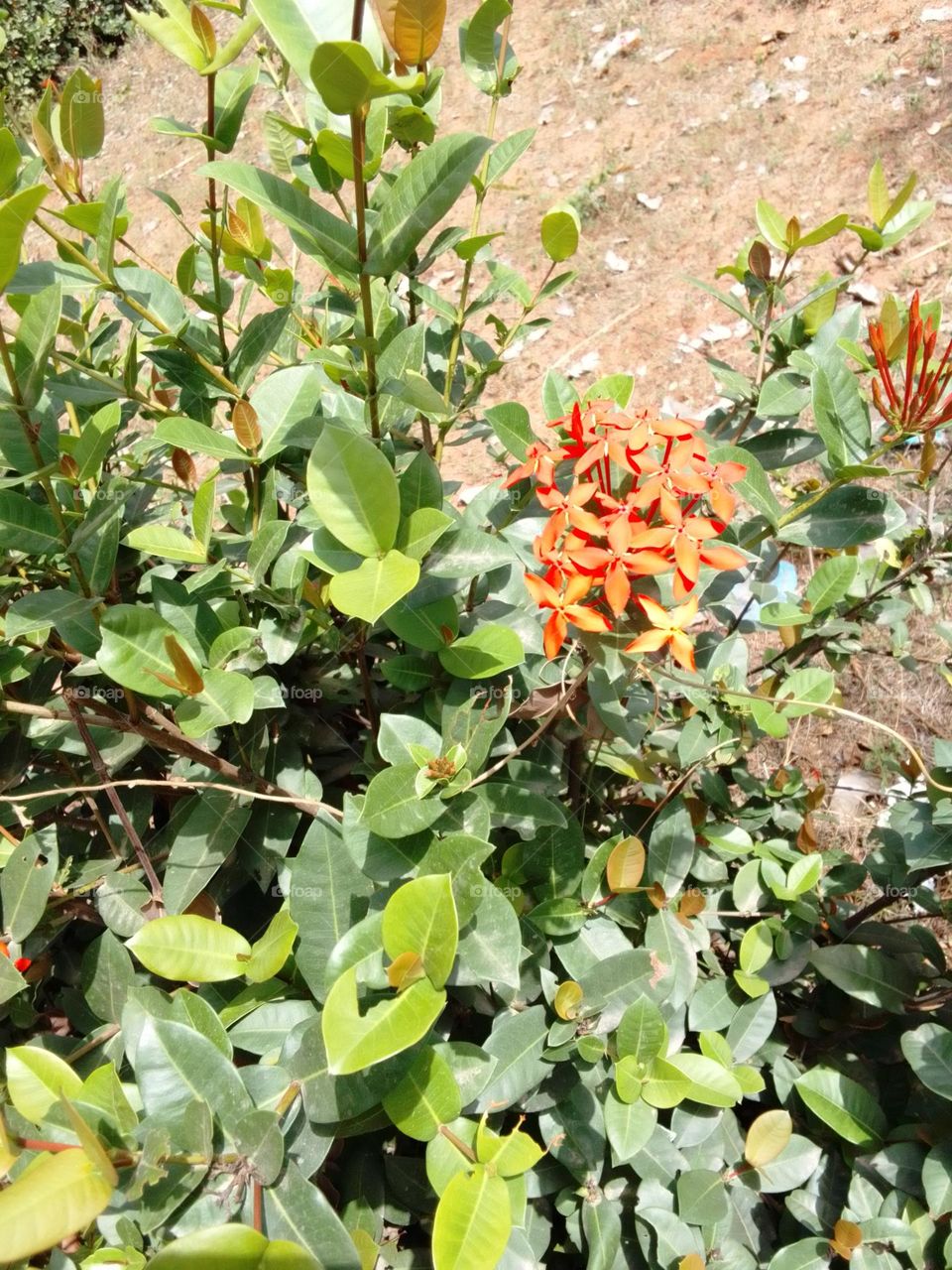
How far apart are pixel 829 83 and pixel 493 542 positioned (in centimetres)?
512

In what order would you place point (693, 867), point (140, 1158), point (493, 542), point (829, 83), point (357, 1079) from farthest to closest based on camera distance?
point (829, 83), point (693, 867), point (493, 542), point (357, 1079), point (140, 1158)

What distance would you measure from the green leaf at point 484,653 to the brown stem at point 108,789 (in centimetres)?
46

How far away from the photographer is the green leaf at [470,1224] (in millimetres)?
752

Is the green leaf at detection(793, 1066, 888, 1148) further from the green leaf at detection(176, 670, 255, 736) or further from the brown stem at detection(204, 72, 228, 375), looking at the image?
the brown stem at detection(204, 72, 228, 375)

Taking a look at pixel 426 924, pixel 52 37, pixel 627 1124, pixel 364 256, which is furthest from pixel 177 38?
pixel 52 37

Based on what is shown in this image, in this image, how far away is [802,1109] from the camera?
52.8 inches

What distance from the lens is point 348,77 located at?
58 cm

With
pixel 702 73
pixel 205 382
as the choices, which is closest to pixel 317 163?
pixel 205 382

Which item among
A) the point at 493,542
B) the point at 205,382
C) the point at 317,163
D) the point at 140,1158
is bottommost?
the point at 140,1158

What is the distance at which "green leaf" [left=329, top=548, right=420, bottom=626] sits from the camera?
75 centimetres

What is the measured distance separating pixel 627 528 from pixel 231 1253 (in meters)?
0.70

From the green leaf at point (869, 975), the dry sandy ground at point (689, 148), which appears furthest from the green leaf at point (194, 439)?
the dry sandy ground at point (689, 148)

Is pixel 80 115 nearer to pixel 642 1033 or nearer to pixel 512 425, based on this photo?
pixel 512 425

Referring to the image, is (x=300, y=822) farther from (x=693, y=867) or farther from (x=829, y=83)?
(x=829, y=83)
